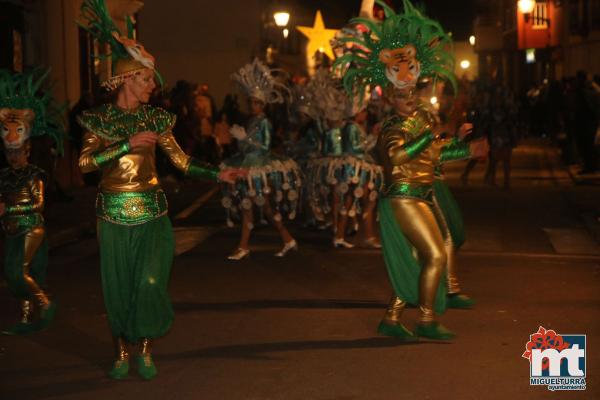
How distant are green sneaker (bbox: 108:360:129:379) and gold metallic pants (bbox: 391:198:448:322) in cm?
219

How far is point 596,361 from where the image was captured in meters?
7.22

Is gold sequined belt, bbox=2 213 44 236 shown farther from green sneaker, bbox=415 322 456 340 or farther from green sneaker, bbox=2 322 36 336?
green sneaker, bbox=415 322 456 340

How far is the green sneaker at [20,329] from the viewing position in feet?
27.6

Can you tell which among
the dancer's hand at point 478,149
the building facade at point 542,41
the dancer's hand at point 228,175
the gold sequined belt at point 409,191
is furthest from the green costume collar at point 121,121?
the building facade at point 542,41

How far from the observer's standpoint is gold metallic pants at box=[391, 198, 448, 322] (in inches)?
310

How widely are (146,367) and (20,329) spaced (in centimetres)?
190

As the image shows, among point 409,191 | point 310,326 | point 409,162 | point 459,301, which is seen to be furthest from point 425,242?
point 459,301

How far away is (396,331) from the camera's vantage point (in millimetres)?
8062

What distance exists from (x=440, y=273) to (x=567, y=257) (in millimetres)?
4768

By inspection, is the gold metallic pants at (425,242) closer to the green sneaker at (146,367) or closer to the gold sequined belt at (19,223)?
the green sneaker at (146,367)

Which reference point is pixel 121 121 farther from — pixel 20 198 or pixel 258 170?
pixel 258 170

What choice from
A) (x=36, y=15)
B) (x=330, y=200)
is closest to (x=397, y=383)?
(x=330, y=200)

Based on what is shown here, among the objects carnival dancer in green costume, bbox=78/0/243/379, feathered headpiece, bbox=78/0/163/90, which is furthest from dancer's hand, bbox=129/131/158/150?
feathered headpiece, bbox=78/0/163/90

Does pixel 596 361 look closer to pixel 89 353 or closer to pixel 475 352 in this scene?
pixel 475 352
